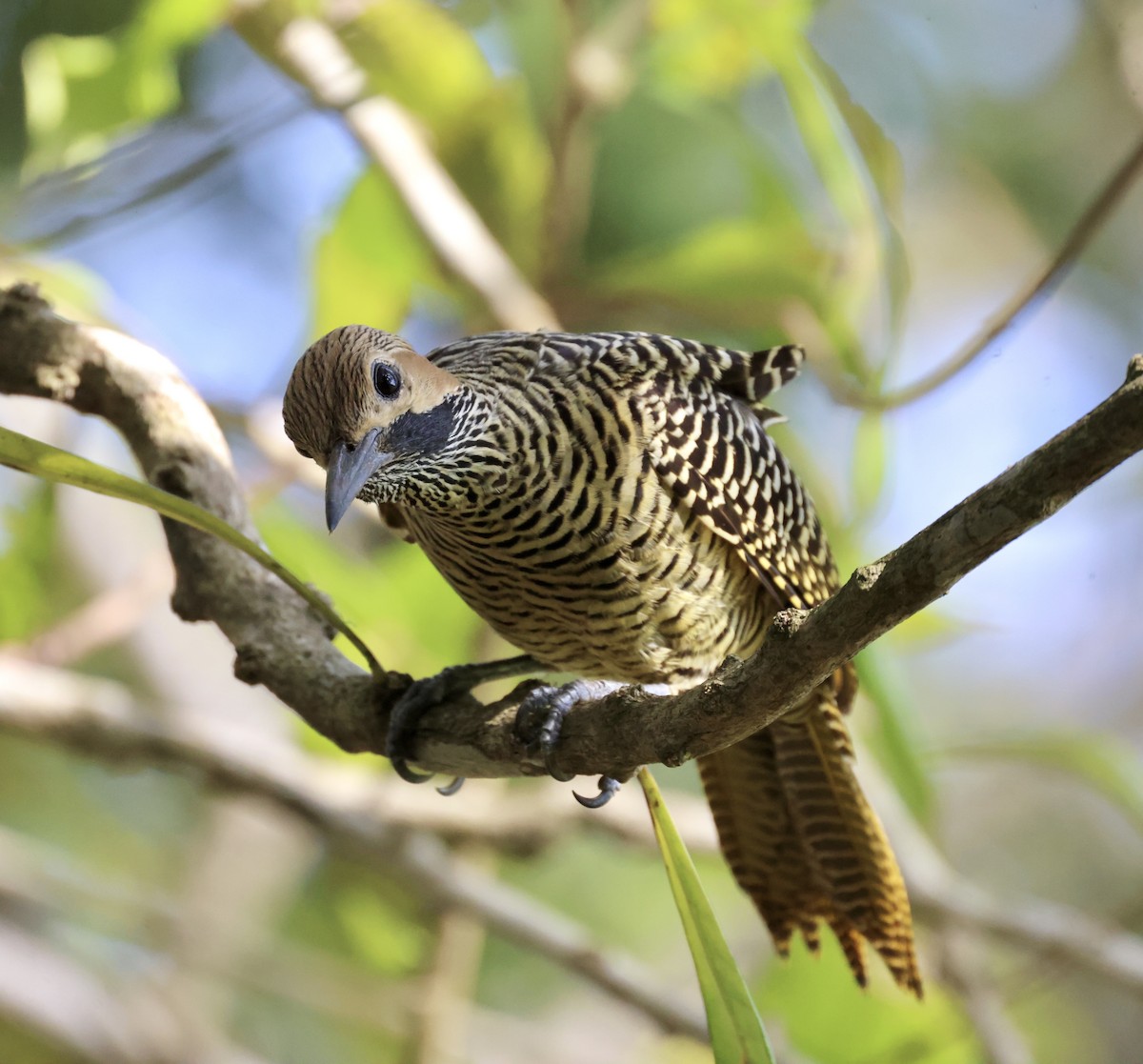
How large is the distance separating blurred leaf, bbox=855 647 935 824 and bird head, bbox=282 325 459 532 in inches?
44.7

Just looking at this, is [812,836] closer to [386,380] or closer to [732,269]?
[386,380]

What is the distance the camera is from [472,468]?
6.35 ft

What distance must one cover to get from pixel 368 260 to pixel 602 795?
1.79m

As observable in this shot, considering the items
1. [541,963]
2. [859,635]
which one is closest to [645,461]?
[859,635]

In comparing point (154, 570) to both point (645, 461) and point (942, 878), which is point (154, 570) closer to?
point (645, 461)

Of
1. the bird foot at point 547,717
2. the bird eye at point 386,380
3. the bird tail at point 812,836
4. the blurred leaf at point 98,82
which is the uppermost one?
the blurred leaf at point 98,82

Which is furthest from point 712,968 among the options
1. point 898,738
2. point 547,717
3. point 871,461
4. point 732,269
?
point 732,269

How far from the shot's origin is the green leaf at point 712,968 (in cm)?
161

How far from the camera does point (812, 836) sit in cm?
236

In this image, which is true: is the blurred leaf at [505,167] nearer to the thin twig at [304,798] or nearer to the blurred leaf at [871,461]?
the blurred leaf at [871,461]

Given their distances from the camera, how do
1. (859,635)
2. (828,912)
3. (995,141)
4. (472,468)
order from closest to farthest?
(859,635), (472,468), (828,912), (995,141)

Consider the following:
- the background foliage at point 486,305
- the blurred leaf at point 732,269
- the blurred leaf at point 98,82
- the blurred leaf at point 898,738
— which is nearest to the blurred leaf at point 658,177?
the background foliage at point 486,305

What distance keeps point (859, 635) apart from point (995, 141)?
13.1 feet

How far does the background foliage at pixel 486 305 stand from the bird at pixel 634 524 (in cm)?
39
